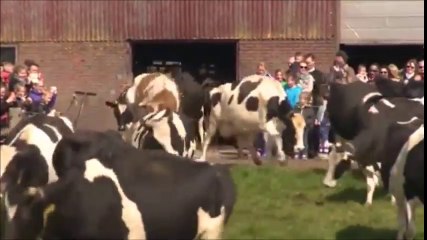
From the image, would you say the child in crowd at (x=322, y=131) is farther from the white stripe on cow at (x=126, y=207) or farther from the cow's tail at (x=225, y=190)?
the white stripe on cow at (x=126, y=207)

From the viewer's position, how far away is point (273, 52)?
84.6ft

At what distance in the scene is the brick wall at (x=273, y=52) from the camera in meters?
25.2

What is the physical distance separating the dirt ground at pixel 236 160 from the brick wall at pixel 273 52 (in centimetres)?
641

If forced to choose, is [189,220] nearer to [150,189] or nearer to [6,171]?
[150,189]

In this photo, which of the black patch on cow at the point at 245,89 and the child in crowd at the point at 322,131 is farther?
the child in crowd at the point at 322,131

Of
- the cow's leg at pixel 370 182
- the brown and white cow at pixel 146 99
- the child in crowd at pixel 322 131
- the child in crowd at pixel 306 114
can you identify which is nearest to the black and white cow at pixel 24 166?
the brown and white cow at pixel 146 99

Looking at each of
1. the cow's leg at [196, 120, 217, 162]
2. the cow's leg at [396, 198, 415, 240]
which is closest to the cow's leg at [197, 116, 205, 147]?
the cow's leg at [196, 120, 217, 162]

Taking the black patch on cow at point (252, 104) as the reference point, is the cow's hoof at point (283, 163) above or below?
below

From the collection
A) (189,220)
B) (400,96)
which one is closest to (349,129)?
(400,96)

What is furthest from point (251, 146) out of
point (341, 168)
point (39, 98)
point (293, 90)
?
point (341, 168)

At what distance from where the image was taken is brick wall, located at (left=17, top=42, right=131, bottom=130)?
27.1 meters

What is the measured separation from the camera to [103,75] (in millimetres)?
27328

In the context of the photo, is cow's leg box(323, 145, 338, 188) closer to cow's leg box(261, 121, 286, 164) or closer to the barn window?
cow's leg box(261, 121, 286, 164)

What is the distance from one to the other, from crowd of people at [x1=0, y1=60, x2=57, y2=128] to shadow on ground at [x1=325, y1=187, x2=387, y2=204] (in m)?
4.91
